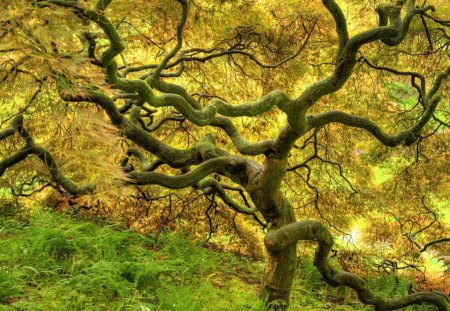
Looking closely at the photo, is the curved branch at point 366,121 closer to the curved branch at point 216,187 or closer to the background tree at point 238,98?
the background tree at point 238,98

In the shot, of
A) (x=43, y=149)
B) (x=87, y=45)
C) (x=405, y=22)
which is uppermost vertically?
(x=405, y=22)

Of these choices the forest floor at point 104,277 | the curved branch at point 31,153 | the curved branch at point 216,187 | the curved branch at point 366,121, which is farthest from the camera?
the curved branch at point 216,187

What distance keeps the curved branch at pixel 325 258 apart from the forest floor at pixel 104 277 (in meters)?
0.49

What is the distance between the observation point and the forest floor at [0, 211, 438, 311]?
326cm

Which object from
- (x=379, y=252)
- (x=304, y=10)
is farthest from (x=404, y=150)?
(x=304, y=10)

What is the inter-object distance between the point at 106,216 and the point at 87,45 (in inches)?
150

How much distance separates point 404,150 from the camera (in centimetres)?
670

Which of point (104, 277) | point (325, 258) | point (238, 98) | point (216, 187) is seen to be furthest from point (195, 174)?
point (238, 98)

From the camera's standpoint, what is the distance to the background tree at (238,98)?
8.79ft

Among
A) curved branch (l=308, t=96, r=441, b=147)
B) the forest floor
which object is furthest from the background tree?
the forest floor

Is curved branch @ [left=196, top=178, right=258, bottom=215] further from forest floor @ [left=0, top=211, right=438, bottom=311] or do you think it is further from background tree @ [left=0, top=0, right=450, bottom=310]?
forest floor @ [left=0, top=211, right=438, bottom=311]

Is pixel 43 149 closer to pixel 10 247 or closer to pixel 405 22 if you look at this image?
pixel 10 247

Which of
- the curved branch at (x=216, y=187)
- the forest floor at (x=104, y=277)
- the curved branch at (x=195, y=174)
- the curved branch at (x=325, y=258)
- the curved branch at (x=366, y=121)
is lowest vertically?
the forest floor at (x=104, y=277)

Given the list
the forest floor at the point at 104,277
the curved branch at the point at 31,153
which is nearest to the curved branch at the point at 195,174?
the curved branch at the point at 31,153
